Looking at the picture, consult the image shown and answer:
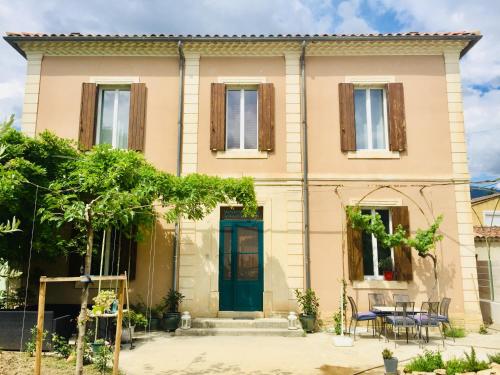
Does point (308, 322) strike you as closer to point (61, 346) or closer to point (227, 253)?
point (227, 253)

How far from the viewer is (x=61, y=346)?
20.3ft

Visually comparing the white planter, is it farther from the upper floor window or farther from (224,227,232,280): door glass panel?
the upper floor window

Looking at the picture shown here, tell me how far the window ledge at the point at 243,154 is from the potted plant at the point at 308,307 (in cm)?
305

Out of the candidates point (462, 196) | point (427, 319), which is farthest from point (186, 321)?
point (462, 196)

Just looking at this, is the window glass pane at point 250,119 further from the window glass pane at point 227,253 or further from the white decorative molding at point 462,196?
the white decorative molding at point 462,196

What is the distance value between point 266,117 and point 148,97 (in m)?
2.80

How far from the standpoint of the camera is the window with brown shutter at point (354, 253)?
8688 millimetres

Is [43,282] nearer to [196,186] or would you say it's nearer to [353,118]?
[196,186]

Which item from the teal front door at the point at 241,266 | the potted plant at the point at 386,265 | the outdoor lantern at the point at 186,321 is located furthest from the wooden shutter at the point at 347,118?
the outdoor lantern at the point at 186,321

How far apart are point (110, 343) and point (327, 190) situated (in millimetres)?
5312

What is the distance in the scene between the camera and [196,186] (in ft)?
23.7

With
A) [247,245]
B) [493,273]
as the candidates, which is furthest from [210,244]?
[493,273]

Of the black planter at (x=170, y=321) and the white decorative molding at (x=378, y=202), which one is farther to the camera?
the white decorative molding at (x=378, y=202)

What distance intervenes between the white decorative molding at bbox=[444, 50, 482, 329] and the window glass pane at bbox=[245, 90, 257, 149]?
4455mm
